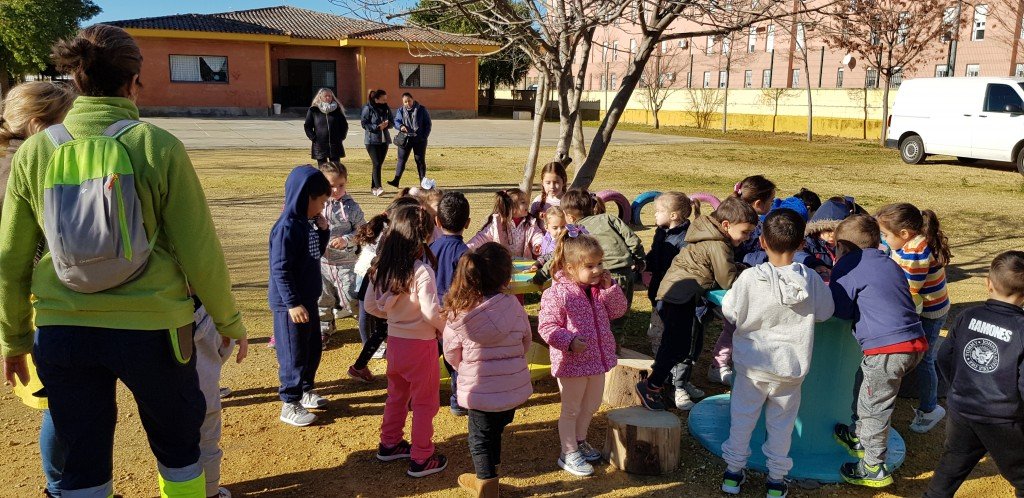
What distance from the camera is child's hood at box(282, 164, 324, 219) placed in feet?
12.9

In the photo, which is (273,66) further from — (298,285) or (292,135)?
(298,285)

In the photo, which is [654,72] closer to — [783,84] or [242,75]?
[783,84]

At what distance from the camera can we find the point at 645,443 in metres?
3.65

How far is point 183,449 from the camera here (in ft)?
7.91

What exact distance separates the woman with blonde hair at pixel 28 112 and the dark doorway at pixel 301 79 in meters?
33.9

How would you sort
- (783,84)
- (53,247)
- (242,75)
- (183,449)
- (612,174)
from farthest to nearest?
(783,84) < (242,75) < (612,174) < (183,449) < (53,247)

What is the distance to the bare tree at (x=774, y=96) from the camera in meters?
34.2

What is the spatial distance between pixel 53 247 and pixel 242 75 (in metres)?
33.9

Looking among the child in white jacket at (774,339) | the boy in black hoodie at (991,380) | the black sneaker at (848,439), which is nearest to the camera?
the boy in black hoodie at (991,380)

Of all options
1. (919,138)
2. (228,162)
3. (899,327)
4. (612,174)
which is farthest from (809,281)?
(919,138)

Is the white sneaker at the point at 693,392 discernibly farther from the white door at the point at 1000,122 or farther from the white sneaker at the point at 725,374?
the white door at the point at 1000,122

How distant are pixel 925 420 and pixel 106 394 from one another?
416 centimetres

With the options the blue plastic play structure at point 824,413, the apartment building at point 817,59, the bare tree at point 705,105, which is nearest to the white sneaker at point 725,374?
the blue plastic play structure at point 824,413

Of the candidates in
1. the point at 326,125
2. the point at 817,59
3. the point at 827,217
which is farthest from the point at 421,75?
the point at 827,217
